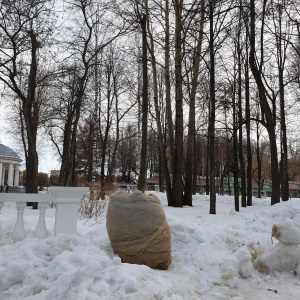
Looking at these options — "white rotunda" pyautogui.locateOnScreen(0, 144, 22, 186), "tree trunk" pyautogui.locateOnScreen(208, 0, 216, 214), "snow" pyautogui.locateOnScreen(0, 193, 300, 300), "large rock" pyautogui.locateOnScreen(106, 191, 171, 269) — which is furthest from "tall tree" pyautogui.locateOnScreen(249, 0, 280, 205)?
"white rotunda" pyautogui.locateOnScreen(0, 144, 22, 186)

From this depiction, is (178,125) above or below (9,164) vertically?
below

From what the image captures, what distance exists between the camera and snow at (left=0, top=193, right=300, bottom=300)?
2912 mm

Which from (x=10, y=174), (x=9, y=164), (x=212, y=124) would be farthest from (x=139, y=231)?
(x=9, y=164)

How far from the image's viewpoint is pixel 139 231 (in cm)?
388

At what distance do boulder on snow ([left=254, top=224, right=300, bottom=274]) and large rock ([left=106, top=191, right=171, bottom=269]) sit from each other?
1.44 m

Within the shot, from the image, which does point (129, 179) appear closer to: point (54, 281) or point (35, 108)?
point (35, 108)

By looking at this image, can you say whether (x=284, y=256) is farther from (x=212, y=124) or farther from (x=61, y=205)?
(x=212, y=124)

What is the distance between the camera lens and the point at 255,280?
4.25m

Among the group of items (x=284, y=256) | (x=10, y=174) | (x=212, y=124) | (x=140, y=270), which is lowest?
(x=284, y=256)

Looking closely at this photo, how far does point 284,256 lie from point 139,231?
2.17 metres

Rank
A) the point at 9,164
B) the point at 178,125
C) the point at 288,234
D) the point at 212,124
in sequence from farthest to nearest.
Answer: the point at 9,164 < the point at 178,125 < the point at 212,124 < the point at 288,234

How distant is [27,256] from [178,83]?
410 inches

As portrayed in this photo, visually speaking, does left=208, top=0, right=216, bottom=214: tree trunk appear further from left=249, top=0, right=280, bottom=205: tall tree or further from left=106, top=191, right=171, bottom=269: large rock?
left=106, top=191, right=171, bottom=269: large rock

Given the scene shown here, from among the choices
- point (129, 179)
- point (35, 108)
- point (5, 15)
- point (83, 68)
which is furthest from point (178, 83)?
point (129, 179)
